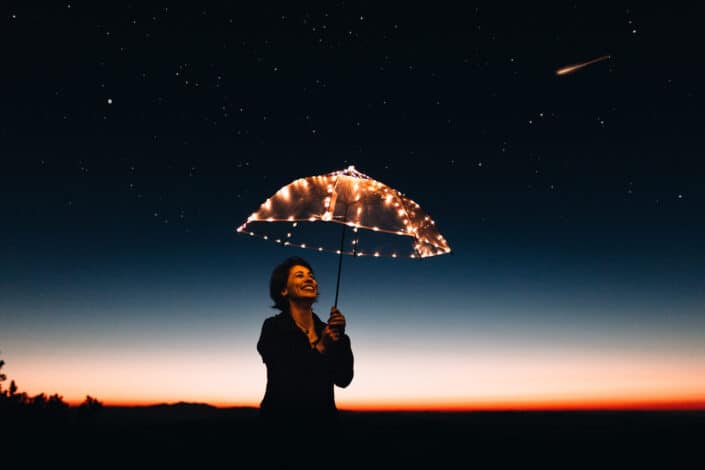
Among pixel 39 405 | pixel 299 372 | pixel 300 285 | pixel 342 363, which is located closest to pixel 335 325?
pixel 342 363

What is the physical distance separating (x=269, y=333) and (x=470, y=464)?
4.99 meters

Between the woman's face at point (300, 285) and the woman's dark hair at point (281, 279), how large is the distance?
5cm

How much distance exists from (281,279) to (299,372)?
92cm

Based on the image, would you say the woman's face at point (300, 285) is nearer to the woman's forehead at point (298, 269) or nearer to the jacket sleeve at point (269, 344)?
the woman's forehead at point (298, 269)

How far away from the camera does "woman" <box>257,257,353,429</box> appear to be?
147 inches

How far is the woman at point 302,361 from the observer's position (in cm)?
374

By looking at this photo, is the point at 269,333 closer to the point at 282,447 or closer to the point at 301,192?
the point at 282,447

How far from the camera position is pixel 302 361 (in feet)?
12.7

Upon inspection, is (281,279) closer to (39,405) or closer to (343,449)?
(343,449)

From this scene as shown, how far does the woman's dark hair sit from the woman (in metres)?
0.13

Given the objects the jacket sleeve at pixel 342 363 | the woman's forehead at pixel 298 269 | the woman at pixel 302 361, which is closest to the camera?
the woman at pixel 302 361

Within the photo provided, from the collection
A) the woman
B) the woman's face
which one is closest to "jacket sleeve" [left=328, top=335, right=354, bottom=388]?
the woman

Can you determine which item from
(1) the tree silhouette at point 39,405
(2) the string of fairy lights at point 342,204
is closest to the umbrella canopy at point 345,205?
(2) the string of fairy lights at point 342,204

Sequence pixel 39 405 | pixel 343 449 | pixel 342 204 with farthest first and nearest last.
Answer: pixel 39 405 < pixel 342 204 < pixel 343 449
